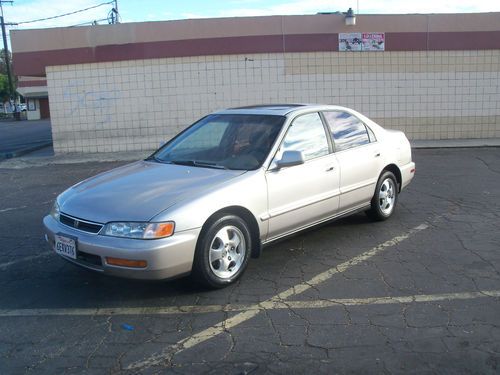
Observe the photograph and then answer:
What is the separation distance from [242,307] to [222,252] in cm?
50

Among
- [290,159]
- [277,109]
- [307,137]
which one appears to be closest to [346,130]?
[307,137]

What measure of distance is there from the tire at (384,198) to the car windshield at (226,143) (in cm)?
176

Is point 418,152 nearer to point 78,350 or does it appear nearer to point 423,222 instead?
point 423,222

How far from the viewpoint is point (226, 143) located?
206 inches

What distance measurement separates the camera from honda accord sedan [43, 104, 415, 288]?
391 centimetres

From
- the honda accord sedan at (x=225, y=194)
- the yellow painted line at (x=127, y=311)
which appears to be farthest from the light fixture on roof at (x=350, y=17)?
the yellow painted line at (x=127, y=311)

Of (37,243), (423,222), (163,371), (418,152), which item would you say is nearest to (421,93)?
(418,152)

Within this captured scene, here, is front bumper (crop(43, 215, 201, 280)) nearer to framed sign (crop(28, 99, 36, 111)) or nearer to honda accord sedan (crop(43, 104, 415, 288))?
honda accord sedan (crop(43, 104, 415, 288))

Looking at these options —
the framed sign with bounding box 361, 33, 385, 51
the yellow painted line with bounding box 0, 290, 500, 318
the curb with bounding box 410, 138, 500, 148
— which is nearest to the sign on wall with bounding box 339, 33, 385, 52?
the framed sign with bounding box 361, 33, 385, 51

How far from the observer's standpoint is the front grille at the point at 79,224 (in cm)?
400

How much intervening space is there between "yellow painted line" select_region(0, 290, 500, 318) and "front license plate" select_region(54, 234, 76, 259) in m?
0.45

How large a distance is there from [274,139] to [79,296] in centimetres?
226

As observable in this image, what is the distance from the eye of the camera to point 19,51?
1355cm

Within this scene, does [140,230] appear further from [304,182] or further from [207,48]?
[207,48]
